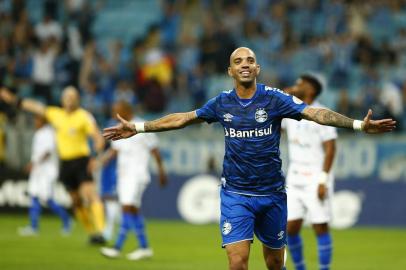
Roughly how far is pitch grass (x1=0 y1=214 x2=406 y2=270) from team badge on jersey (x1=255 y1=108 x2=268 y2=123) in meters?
4.72

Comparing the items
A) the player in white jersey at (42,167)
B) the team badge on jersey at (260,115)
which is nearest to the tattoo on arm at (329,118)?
the team badge on jersey at (260,115)

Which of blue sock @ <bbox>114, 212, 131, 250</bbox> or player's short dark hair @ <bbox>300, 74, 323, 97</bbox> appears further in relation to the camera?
blue sock @ <bbox>114, 212, 131, 250</bbox>

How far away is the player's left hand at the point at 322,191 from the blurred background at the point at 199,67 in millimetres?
8998

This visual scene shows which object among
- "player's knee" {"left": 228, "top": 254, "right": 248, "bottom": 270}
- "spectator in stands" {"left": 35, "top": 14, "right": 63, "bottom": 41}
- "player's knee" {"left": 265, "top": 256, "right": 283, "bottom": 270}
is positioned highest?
"spectator in stands" {"left": 35, "top": 14, "right": 63, "bottom": 41}

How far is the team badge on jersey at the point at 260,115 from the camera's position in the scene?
9.21 meters

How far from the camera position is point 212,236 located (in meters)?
18.8

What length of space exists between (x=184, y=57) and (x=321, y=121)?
1624 cm

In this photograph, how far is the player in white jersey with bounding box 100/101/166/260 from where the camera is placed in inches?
593

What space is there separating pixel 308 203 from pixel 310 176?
35 cm

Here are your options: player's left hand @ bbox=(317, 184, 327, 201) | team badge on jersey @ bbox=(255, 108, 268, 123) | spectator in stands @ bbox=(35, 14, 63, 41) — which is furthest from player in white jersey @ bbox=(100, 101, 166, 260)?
spectator in stands @ bbox=(35, 14, 63, 41)

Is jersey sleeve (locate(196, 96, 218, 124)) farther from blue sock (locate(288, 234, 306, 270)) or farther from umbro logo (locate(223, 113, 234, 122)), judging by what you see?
blue sock (locate(288, 234, 306, 270))

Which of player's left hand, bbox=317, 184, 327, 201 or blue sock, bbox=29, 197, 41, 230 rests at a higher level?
player's left hand, bbox=317, 184, 327, 201

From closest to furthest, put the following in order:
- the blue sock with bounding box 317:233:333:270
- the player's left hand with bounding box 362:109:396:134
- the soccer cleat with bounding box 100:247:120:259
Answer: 1. the player's left hand with bounding box 362:109:396:134
2. the blue sock with bounding box 317:233:333:270
3. the soccer cleat with bounding box 100:247:120:259

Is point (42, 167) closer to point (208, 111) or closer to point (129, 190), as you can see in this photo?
point (129, 190)
